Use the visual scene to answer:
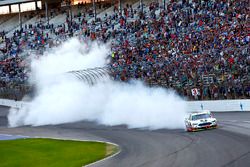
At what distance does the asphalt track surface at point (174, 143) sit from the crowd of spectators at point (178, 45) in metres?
2.71

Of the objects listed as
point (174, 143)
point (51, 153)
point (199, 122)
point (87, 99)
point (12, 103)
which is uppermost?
point (87, 99)

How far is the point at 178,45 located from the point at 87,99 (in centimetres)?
822

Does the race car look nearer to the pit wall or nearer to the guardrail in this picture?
the pit wall

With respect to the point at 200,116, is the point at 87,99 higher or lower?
higher

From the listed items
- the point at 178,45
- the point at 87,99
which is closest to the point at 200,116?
the point at 87,99

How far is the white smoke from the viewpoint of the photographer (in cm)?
3819

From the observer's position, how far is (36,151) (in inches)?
1073

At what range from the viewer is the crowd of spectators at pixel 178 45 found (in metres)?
38.2

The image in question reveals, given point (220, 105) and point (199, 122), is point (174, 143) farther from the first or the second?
point (220, 105)

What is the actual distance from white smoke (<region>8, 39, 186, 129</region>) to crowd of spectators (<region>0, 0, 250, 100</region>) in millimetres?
1116

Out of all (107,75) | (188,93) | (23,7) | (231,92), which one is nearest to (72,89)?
(107,75)

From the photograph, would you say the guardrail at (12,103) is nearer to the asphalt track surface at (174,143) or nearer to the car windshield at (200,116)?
the asphalt track surface at (174,143)

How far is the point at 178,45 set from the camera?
44938 millimetres

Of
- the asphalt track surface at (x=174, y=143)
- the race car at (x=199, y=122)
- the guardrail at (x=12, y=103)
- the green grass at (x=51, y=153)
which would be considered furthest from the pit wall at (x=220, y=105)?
the guardrail at (x=12, y=103)
